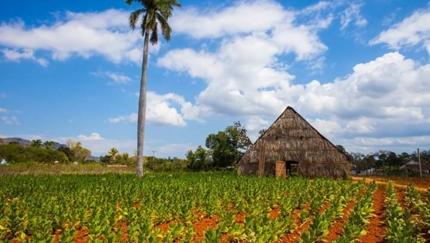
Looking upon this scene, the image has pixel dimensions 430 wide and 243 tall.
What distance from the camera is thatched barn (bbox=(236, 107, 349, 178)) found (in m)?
28.0

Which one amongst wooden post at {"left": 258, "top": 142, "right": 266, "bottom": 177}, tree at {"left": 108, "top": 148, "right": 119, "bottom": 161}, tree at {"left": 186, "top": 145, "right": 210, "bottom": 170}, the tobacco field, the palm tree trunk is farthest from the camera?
tree at {"left": 108, "top": 148, "right": 119, "bottom": 161}

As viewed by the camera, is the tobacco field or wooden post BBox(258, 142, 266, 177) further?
wooden post BBox(258, 142, 266, 177)

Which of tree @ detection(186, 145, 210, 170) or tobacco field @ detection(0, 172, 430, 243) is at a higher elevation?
tree @ detection(186, 145, 210, 170)

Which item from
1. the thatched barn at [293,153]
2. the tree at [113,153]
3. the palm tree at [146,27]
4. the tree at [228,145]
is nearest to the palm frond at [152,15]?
the palm tree at [146,27]

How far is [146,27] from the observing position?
27.9m

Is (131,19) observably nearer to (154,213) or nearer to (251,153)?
(251,153)

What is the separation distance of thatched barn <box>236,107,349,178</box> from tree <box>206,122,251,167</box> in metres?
22.9

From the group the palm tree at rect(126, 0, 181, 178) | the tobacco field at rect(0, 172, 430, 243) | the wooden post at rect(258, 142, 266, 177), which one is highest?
the palm tree at rect(126, 0, 181, 178)

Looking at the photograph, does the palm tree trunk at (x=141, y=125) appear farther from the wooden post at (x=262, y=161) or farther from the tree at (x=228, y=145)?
the tree at (x=228, y=145)

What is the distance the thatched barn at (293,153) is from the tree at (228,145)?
2285 centimetres

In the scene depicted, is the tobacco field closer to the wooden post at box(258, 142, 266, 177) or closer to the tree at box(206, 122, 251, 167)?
the wooden post at box(258, 142, 266, 177)

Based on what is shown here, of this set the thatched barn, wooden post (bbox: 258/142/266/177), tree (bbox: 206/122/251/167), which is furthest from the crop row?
tree (bbox: 206/122/251/167)

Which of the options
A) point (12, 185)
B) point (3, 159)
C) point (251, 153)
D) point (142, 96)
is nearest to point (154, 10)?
point (142, 96)

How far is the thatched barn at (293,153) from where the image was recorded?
Answer: 91.9 ft
